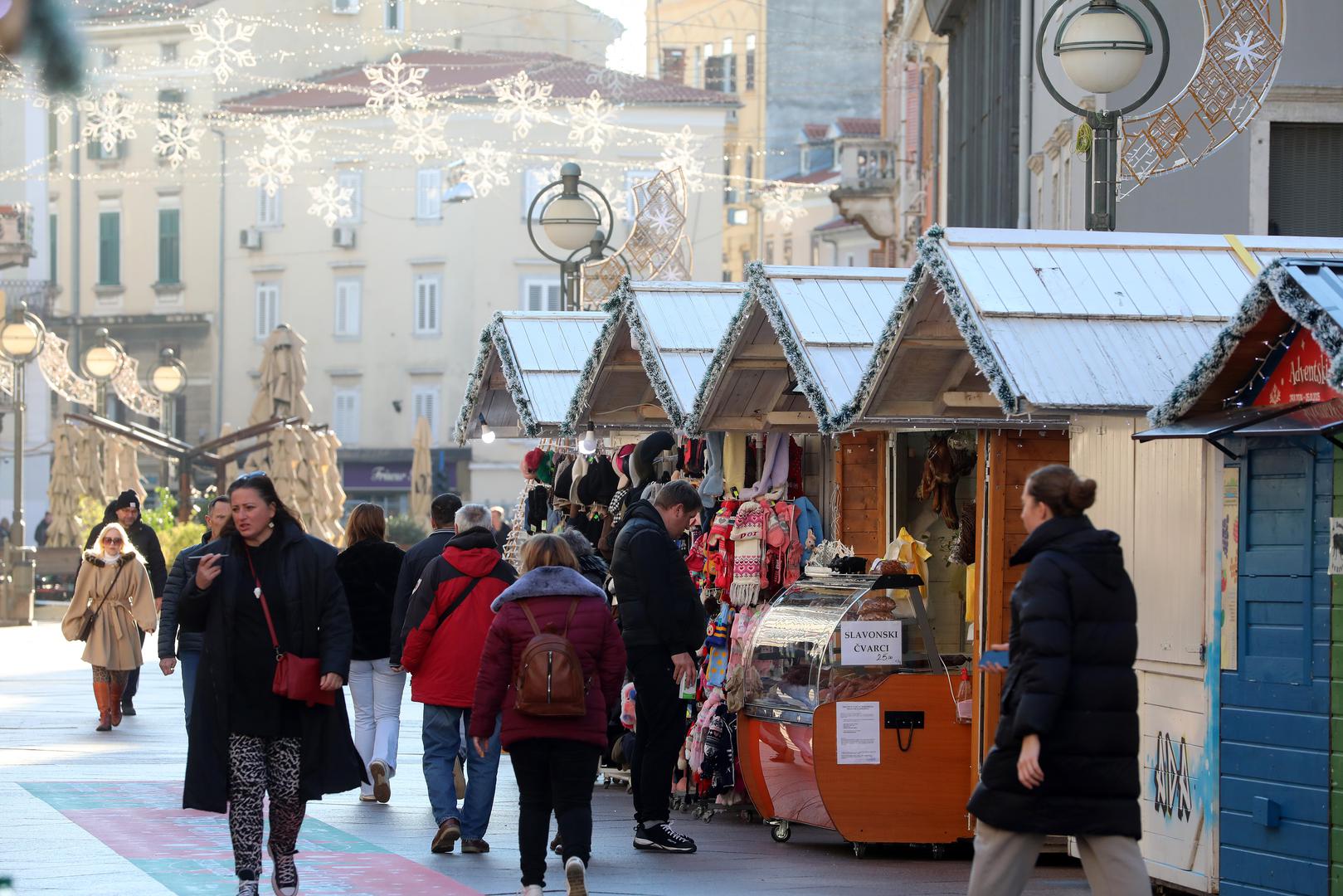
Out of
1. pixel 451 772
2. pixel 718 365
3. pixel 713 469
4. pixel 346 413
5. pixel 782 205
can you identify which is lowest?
pixel 451 772

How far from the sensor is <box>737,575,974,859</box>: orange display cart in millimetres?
11016

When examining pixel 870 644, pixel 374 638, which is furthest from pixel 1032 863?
pixel 374 638

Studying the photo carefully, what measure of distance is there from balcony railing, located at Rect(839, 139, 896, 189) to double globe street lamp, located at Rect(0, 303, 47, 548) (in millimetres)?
13660

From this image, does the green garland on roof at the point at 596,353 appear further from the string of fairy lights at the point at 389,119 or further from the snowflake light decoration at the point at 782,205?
the snowflake light decoration at the point at 782,205

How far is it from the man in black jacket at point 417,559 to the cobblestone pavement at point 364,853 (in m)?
1.02

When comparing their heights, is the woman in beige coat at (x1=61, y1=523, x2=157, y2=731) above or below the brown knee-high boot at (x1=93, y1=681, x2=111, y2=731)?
above

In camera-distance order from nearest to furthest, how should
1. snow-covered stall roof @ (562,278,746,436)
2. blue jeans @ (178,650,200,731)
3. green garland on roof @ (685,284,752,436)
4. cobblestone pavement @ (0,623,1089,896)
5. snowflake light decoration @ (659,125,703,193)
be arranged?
cobblestone pavement @ (0,623,1089,896) → green garland on roof @ (685,284,752,436) → snow-covered stall roof @ (562,278,746,436) → blue jeans @ (178,650,200,731) → snowflake light decoration @ (659,125,703,193)

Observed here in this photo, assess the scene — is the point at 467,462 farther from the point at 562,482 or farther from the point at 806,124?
the point at 562,482

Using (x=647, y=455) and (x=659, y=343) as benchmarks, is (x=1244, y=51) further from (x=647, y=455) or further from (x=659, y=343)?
(x=647, y=455)

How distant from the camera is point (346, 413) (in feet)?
203

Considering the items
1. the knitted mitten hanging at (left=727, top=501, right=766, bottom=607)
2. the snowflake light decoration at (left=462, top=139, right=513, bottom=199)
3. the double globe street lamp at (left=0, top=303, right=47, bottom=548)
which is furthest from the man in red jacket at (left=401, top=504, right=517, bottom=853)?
the snowflake light decoration at (left=462, top=139, right=513, bottom=199)

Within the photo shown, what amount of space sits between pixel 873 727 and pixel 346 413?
52.0m

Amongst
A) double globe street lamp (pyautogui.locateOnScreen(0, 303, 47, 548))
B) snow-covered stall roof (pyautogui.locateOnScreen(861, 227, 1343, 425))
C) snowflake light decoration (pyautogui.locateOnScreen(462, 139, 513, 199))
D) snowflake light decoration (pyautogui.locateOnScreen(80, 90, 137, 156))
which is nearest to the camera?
snowflake light decoration (pyautogui.locateOnScreen(80, 90, 137, 156))

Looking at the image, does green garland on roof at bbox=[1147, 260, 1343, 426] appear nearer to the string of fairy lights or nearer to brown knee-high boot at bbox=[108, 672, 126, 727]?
brown knee-high boot at bbox=[108, 672, 126, 727]
